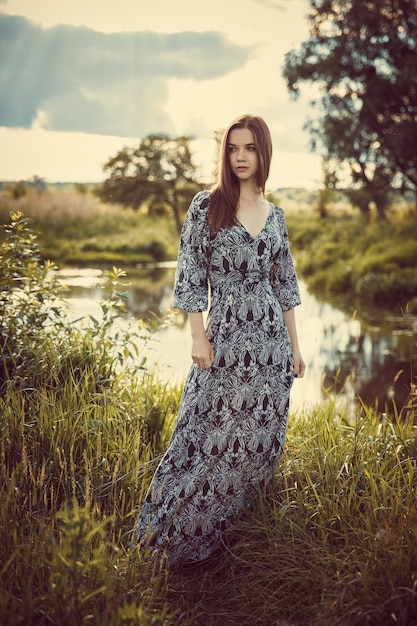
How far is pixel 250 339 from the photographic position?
2.78 metres

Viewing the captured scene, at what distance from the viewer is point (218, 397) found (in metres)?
2.75

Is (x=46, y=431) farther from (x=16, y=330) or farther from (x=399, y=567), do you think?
(x=399, y=567)

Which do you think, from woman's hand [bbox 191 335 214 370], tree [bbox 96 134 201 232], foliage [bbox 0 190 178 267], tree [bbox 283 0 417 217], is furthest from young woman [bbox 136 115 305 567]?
tree [bbox 96 134 201 232]

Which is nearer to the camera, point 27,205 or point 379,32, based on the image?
point 379,32

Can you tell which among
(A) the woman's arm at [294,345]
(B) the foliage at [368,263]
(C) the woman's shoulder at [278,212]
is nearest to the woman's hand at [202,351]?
(A) the woman's arm at [294,345]

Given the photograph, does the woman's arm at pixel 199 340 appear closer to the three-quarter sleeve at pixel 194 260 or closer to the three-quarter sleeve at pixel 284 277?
the three-quarter sleeve at pixel 194 260

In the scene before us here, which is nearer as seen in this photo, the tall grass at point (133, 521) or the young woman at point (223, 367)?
the tall grass at point (133, 521)

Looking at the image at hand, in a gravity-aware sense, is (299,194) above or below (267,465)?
above

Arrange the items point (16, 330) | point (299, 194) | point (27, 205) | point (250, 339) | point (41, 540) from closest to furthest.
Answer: point (41, 540), point (250, 339), point (16, 330), point (27, 205), point (299, 194)

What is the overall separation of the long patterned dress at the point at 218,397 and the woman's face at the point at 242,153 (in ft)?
0.56

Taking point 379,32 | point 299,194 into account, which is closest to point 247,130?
point 379,32

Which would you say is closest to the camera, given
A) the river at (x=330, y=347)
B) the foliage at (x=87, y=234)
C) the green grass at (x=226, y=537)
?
the green grass at (x=226, y=537)

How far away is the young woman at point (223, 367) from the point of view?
8.98 ft

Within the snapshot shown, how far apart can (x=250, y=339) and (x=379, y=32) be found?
13126 millimetres
